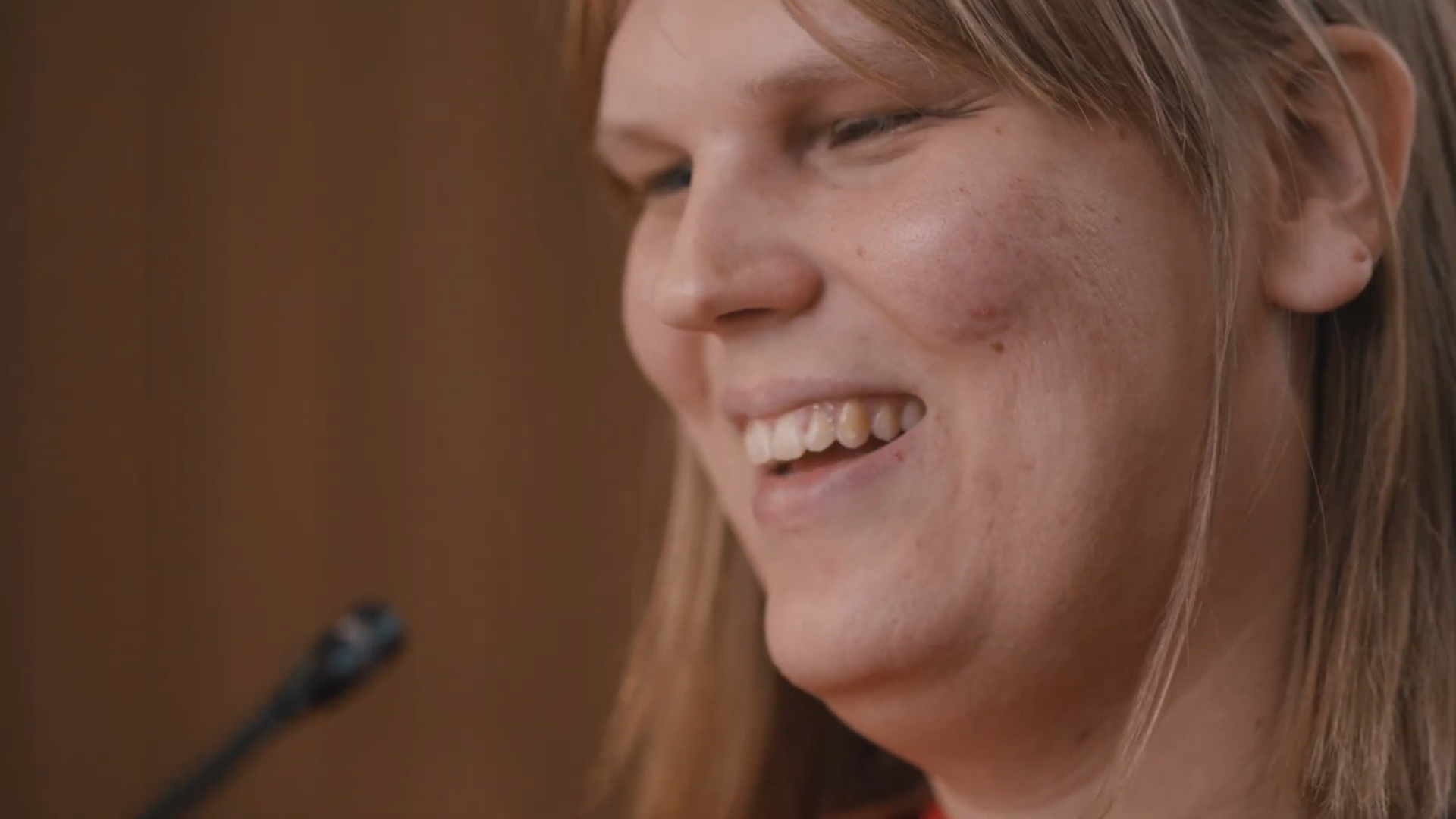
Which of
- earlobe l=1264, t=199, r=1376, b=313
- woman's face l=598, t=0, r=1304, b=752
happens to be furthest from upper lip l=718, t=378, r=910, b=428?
earlobe l=1264, t=199, r=1376, b=313

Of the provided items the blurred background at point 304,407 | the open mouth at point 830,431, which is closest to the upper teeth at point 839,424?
the open mouth at point 830,431

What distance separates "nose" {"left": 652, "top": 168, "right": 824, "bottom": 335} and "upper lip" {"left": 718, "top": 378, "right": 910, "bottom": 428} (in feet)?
0.14

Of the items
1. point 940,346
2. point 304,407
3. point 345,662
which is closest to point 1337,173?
point 940,346

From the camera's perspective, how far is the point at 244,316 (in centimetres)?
237

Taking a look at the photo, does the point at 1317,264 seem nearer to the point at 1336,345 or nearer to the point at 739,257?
the point at 1336,345

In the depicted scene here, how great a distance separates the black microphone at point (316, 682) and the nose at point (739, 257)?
1.06 ft

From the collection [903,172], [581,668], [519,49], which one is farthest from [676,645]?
[519,49]

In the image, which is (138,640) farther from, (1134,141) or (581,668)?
(1134,141)

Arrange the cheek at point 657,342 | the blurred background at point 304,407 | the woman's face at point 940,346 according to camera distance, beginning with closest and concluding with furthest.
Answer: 1. the woman's face at point 940,346
2. the cheek at point 657,342
3. the blurred background at point 304,407

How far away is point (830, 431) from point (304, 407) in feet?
5.00

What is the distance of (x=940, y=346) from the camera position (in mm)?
923

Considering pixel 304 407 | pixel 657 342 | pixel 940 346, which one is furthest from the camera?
pixel 304 407

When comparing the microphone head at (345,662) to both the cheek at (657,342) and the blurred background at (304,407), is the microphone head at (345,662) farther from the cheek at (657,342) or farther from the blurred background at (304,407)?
the blurred background at (304,407)

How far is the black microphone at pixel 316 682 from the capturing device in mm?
1117
